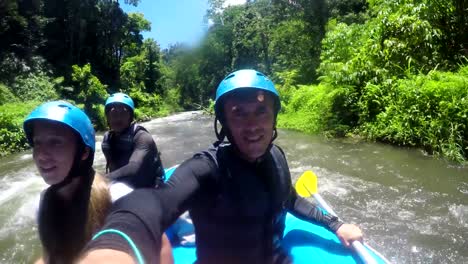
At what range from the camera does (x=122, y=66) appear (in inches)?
1302

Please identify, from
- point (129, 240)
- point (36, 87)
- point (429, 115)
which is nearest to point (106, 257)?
point (129, 240)

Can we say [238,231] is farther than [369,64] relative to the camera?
No

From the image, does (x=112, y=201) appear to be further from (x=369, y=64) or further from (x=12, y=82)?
(x=12, y=82)

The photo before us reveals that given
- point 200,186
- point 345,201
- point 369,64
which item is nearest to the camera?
point 200,186

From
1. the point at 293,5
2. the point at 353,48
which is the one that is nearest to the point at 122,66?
the point at 293,5

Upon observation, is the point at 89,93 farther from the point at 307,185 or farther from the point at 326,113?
the point at 307,185

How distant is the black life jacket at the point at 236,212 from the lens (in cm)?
172

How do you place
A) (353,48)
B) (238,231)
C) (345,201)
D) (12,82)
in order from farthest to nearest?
(12,82) → (353,48) → (345,201) → (238,231)

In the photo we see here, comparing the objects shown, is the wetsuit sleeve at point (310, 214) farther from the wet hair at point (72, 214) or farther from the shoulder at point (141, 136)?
the shoulder at point (141, 136)

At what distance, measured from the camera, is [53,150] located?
1590 mm

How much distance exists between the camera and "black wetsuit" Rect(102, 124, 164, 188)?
350cm

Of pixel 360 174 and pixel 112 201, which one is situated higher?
pixel 112 201

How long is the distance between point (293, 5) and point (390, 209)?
19.1 meters

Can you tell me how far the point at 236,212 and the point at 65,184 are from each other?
0.75m
